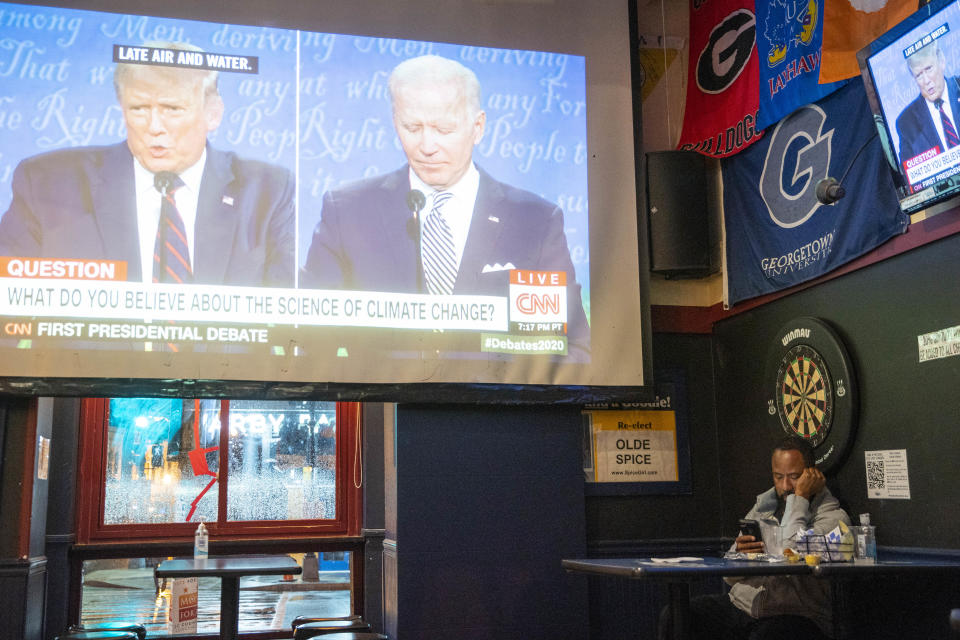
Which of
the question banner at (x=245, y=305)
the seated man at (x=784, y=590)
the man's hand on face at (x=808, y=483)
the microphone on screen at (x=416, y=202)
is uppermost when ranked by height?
the microphone on screen at (x=416, y=202)

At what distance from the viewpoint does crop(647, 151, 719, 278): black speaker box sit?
4996 millimetres

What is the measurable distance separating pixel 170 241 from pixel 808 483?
307cm

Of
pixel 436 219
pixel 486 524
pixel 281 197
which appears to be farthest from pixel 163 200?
pixel 486 524

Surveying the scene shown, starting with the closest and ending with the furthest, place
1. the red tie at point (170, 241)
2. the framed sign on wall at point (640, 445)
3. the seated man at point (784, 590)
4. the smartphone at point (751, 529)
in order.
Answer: the seated man at point (784, 590) < the smartphone at point (751, 529) < the red tie at point (170, 241) < the framed sign on wall at point (640, 445)

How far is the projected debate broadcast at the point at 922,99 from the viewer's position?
124 inches

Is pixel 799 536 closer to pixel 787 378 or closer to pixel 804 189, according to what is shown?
pixel 787 378

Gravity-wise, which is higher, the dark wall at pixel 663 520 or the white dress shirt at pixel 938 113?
the white dress shirt at pixel 938 113

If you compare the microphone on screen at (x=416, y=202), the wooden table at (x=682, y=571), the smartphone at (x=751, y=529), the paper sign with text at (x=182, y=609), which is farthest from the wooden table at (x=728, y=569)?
the paper sign with text at (x=182, y=609)

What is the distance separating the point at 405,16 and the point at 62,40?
169 cm

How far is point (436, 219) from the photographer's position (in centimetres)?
457

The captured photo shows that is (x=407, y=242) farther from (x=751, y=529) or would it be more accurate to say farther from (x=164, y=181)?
(x=751, y=529)

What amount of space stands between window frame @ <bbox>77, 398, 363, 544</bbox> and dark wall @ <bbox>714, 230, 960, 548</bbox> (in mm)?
2694

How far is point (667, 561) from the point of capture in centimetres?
325

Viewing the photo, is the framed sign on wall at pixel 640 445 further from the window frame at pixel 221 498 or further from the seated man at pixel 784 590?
the window frame at pixel 221 498
